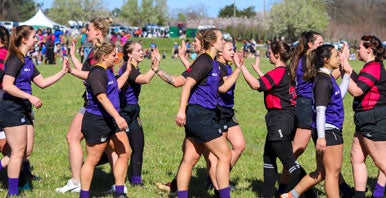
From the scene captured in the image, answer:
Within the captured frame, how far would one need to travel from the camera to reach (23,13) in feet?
336

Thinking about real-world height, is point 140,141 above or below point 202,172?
above

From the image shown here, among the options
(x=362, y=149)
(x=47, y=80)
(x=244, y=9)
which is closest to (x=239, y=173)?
(x=362, y=149)

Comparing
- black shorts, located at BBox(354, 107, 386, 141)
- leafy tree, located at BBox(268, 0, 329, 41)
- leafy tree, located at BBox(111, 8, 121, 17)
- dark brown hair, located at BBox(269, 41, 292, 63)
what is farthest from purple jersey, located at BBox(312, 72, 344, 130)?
leafy tree, located at BBox(111, 8, 121, 17)

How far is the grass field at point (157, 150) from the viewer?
27.4 ft

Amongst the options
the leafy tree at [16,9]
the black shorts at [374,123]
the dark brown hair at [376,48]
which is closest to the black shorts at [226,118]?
the black shorts at [374,123]

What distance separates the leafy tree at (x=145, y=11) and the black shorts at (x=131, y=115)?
337ft

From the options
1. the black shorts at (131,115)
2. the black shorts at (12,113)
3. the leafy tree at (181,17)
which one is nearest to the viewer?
the black shorts at (12,113)

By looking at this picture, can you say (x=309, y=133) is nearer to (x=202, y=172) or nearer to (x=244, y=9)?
(x=202, y=172)

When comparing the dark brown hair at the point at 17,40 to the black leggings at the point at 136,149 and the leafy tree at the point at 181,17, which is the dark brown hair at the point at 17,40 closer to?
the black leggings at the point at 136,149

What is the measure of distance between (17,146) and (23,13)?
99794mm

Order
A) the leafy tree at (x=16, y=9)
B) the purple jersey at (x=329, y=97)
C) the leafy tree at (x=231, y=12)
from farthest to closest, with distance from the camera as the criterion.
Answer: the leafy tree at (x=231, y=12)
the leafy tree at (x=16, y=9)
the purple jersey at (x=329, y=97)

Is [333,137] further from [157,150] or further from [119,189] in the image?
[157,150]

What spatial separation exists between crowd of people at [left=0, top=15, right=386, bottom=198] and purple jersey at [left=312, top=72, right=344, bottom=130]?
11 millimetres

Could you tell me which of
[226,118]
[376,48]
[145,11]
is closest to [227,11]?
[145,11]
